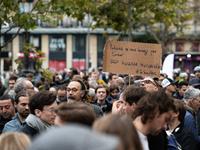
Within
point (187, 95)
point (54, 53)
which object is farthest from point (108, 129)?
point (54, 53)

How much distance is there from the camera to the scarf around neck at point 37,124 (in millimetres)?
3256

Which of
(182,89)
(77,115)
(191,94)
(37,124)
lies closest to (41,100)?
(37,124)

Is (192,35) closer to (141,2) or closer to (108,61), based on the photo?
(141,2)

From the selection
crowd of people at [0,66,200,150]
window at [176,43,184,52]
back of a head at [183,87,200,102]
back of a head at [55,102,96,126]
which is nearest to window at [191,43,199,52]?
window at [176,43,184,52]

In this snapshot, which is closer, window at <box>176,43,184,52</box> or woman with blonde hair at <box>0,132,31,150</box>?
woman with blonde hair at <box>0,132,31,150</box>

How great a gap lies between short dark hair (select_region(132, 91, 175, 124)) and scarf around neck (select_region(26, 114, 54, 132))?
46.3 inches

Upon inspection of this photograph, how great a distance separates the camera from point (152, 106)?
103 inches

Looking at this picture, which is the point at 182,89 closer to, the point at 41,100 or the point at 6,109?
the point at 6,109

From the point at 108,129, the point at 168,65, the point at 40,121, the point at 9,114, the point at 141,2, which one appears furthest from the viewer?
the point at 141,2

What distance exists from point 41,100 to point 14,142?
2005 mm

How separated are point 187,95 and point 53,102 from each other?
280cm

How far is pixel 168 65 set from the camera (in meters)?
11.2

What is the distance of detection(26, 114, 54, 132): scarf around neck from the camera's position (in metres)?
3.26

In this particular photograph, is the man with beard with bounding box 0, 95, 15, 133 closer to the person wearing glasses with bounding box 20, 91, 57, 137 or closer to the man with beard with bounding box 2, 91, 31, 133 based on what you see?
the man with beard with bounding box 2, 91, 31, 133
